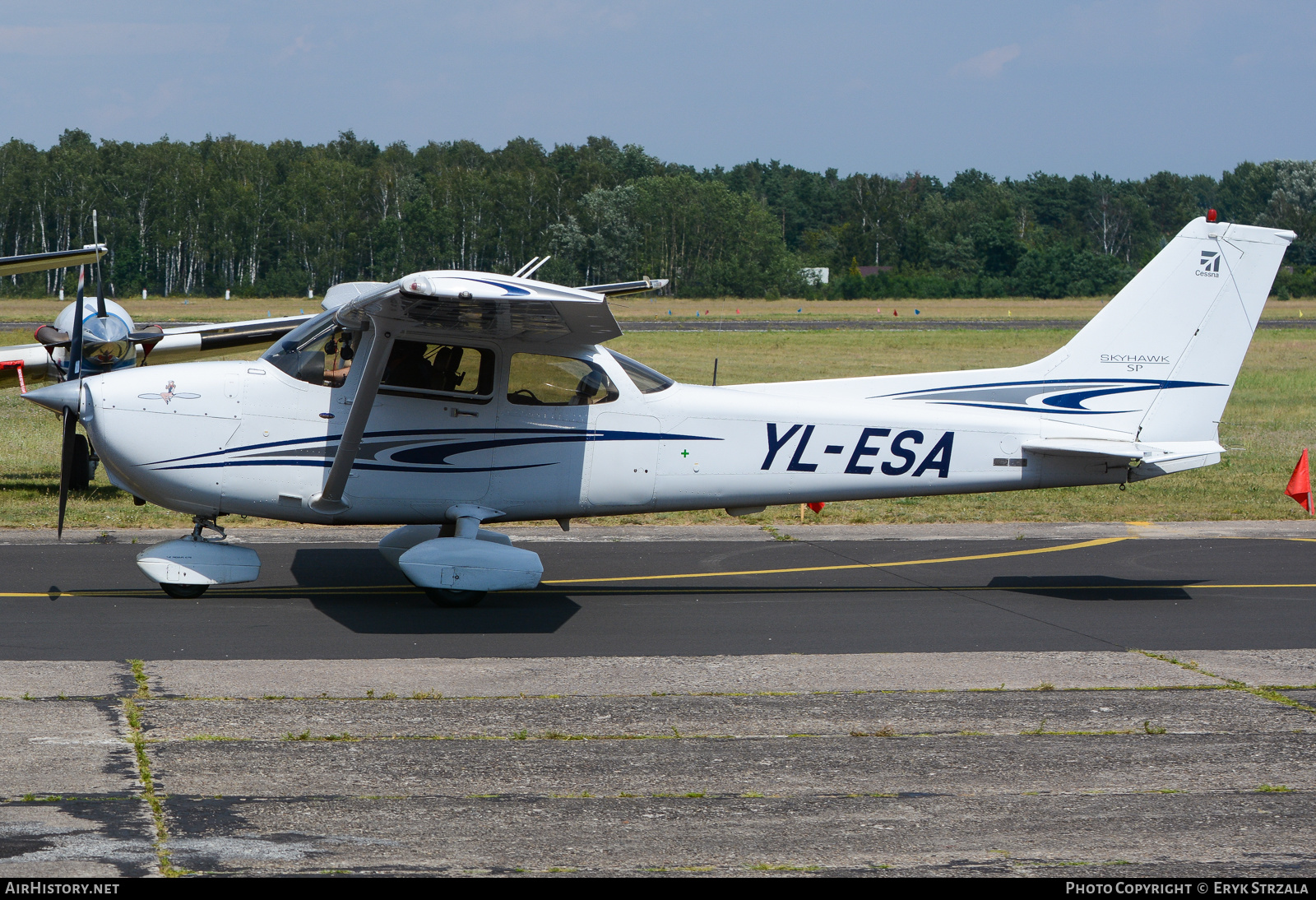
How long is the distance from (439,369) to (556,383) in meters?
0.90

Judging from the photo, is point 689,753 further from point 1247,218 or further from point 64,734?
point 1247,218

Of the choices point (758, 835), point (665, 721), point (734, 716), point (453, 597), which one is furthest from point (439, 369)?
point (758, 835)

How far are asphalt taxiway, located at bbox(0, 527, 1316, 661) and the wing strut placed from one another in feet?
3.66

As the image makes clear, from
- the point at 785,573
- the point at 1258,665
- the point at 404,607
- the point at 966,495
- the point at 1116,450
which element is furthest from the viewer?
the point at 966,495

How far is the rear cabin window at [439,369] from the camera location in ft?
30.4

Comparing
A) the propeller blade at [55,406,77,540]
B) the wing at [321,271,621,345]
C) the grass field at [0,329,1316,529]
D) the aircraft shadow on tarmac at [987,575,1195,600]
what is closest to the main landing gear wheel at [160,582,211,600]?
the propeller blade at [55,406,77,540]

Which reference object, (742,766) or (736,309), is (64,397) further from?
(736,309)

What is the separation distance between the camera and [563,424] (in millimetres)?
9586

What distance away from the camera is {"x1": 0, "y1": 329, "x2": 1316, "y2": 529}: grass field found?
1438 centimetres

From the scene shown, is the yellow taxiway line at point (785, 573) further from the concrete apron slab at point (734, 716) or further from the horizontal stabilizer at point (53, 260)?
the horizontal stabilizer at point (53, 260)

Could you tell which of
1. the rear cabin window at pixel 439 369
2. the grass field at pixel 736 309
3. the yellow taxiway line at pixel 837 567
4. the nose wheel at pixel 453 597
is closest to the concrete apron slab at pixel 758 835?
the nose wheel at pixel 453 597

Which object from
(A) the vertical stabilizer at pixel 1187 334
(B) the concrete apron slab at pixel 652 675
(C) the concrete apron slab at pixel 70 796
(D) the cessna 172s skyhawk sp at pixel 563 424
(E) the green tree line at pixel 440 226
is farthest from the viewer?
(E) the green tree line at pixel 440 226

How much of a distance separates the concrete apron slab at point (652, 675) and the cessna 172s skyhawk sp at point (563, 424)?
1.41 meters

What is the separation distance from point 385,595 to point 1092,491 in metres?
10.4
